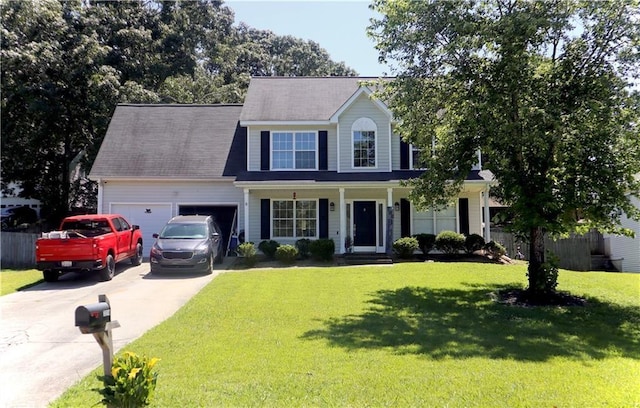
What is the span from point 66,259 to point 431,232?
546 inches

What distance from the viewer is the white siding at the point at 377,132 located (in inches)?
755

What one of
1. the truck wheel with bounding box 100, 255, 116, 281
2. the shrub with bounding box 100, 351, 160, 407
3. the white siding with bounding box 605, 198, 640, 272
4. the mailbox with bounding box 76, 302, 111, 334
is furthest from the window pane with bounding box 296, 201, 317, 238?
the mailbox with bounding box 76, 302, 111, 334

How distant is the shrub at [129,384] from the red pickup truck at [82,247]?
9.71 meters

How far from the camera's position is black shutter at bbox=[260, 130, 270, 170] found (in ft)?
63.3

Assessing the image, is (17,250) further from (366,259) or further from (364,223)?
(364,223)

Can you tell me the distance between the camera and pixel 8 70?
2005 centimetres

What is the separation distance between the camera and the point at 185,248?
14211mm

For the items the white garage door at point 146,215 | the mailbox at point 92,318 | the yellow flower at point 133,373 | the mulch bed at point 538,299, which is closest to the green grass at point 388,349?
the mulch bed at point 538,299

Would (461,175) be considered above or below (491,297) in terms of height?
above

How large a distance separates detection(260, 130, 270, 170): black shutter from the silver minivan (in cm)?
442

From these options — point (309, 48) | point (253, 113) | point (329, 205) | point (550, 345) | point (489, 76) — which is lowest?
point (550, 345)

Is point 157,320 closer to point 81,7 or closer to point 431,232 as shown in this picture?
point 431,232

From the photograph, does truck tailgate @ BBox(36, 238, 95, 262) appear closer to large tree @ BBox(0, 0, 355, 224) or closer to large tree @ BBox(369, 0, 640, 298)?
large tree @ BBox(369, 0, 640, 298)

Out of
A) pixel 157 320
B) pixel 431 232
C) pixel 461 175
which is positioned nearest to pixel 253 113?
pixel 431 232
